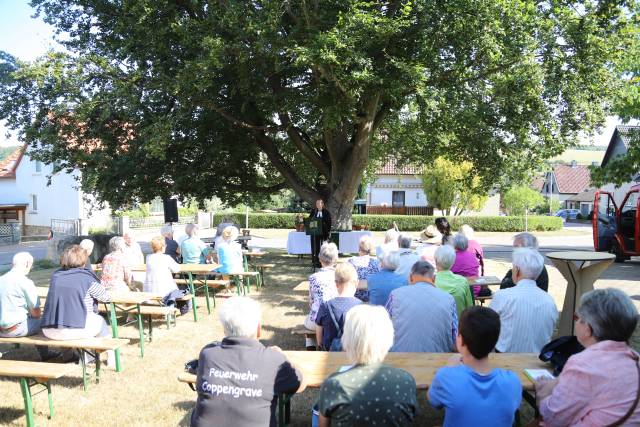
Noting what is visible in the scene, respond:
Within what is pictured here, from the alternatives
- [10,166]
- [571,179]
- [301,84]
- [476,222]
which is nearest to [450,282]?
[301,84]

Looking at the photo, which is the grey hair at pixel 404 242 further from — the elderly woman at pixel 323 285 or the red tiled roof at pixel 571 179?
the red tiled roof at pixel 571 179

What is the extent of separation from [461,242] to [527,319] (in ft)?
8.87

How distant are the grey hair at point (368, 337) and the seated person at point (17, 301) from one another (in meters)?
4.18

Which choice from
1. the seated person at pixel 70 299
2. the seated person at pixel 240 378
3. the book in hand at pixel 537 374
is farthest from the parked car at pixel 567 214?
the seated person at pixel 240 378

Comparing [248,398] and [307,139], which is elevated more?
[307,139]

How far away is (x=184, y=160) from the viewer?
15.1 meters

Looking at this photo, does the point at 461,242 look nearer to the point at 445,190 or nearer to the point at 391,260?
the point at 391,260

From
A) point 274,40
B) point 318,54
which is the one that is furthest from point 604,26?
point 274,40

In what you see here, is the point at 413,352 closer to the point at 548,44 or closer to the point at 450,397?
the point at 450,397

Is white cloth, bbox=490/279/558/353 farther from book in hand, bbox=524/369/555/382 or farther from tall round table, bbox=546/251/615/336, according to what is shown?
tall round table, bbox=546/251/615/336

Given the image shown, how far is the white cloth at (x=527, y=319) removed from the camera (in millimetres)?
4027

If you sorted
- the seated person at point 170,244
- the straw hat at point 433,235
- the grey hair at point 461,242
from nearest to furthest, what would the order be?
the grey hair at point 461,242
the straw hat at point 433,235
the seated person at point 170,244

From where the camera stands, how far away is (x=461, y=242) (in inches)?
264

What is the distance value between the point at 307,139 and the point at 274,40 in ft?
19.6
